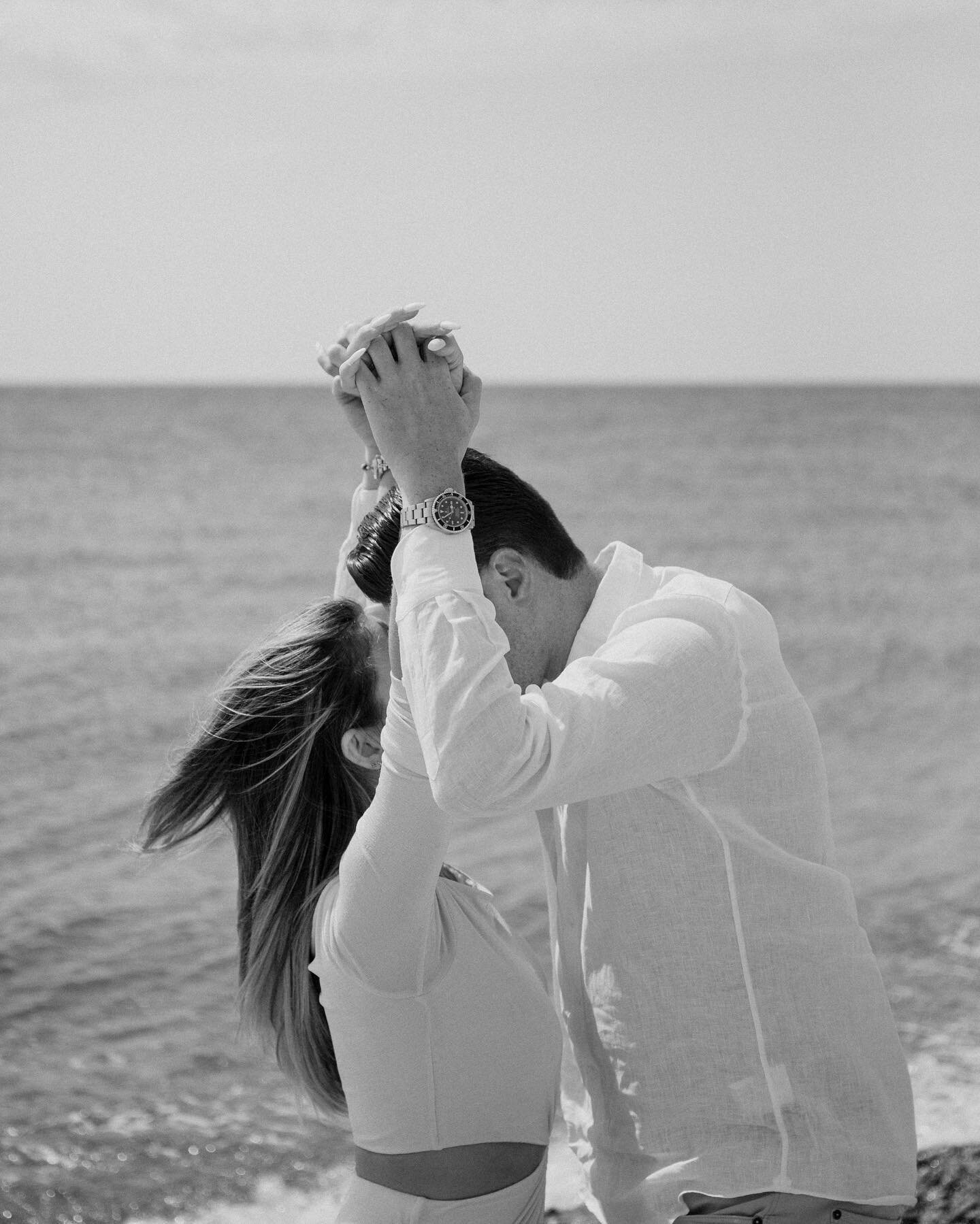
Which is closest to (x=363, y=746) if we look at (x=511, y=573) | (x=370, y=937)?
(x=370, y=937)

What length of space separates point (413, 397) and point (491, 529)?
28 centimetres

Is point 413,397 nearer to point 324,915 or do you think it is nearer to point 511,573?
point 511,573

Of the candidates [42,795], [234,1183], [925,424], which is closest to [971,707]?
[42,795]

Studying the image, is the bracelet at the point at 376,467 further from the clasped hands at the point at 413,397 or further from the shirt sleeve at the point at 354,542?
the clasped hands at the point at 413,397

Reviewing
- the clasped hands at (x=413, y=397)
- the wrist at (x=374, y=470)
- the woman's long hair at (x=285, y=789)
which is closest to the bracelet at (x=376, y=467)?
the wrist at (x=374, y=470)

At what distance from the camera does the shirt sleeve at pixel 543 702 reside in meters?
1.83

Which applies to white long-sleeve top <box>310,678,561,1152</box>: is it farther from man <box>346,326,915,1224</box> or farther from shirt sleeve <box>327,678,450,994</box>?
man <box>346,326,915,1224</box>

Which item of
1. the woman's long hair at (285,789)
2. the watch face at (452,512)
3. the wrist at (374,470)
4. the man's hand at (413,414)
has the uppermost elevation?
the wrist at (374,470)

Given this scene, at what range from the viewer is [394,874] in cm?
217

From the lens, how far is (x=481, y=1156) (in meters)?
2.44

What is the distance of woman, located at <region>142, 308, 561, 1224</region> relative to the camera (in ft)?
7.30

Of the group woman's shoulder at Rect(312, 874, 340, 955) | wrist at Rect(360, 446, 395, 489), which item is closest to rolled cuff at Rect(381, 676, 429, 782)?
woman's shoulder at Rect(312, 874, 340, 955)

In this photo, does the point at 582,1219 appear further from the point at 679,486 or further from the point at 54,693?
the point at 679,486

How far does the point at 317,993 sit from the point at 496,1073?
50 cm
